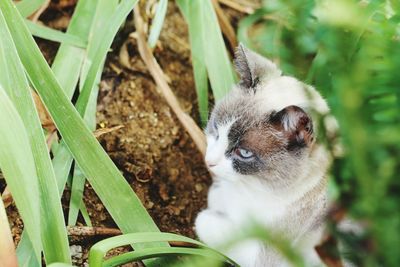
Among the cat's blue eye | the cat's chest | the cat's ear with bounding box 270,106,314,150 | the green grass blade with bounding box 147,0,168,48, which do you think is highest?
the green grass blade with bounding box 147,0,168,48

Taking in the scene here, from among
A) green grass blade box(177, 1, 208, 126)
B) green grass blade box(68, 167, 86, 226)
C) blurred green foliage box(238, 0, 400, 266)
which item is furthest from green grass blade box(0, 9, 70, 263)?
blurred green foliage box(238, 0, 400, 266)

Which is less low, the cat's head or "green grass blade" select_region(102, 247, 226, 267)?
the cat's head

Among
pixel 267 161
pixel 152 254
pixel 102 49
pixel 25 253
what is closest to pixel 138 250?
pixel 152 254

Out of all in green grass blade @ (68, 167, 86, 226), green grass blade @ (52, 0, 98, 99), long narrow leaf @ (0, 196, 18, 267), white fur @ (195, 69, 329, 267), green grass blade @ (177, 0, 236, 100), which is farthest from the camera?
green grass blade @ (177, 0, 236, 100)

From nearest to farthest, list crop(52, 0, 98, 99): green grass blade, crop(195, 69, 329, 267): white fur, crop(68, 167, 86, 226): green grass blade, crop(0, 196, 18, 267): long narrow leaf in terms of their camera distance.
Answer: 1. crop(0, 196, 18, 267): long narrow leaf
2. crop(195, 69, 329, 267): white fur
3. crop(68, 167, 86, 226): green grass blade
4. crop(52, 0, 98, 99): green grass blade

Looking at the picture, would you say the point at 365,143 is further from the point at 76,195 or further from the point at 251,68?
the point at 76,195

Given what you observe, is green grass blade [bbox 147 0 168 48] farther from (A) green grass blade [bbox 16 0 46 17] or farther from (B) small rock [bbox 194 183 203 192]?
(B) small rock [bbox 194 183 203 192]

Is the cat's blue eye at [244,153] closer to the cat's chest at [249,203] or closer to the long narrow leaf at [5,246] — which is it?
the cat's chest at [249,203]
